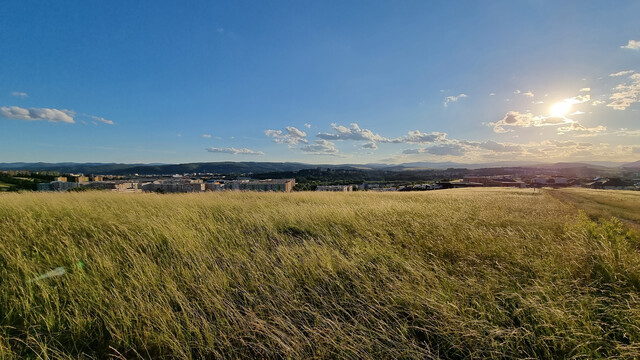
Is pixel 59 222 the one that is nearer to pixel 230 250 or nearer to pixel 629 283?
pixel 230 250

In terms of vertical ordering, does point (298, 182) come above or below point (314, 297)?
below

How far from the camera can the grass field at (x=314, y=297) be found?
200 cm

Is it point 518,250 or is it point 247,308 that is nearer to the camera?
point 247,308

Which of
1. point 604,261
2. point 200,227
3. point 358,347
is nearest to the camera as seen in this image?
point 358,347

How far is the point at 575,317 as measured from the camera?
2191mm

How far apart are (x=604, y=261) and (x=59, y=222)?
9.51 meters

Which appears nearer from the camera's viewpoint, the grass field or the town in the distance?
the grass field

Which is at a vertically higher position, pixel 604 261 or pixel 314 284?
pixel 604 261

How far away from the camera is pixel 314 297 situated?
2715 mm

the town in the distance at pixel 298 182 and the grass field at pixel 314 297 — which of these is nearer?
the grass field at pixel 314 297

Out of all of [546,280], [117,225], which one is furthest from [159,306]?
[546,280]

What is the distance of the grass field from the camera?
2.00 meters

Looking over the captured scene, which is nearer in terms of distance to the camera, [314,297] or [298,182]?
[314,297]

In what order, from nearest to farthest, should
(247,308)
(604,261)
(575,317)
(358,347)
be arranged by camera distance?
(358,347) < (575,317) < (247,308) < (604,261)
